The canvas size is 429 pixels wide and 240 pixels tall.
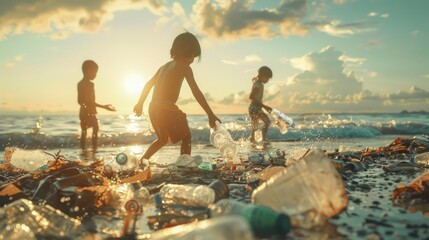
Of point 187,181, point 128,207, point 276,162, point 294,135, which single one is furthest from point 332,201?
point 294,135

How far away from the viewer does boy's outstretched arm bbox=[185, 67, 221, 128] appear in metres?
5.57

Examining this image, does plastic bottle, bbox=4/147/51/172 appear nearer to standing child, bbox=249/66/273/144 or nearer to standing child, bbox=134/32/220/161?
standing child, bbox=134/32/220/161

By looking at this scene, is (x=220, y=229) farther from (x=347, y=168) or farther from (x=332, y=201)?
(x=347, y=168)

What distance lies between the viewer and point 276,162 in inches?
241

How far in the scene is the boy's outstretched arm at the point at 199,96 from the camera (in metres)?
5.57

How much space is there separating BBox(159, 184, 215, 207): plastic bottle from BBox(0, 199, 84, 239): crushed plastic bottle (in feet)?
3.19

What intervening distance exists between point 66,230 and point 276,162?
4188 millimetres

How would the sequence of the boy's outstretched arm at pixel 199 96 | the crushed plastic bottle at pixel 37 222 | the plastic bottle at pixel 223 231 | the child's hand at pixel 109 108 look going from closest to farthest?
the plastic bottle at pixel 223 231 → the crushed plastic bottle at pixel 37 222 → the boy's outstretched arm at pixel 199 96 → the child's hand at pixel 109 108

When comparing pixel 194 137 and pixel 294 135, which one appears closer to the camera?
pixel 194 137

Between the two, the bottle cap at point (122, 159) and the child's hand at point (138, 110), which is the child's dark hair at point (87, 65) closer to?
the child's hand at point (138, 110)

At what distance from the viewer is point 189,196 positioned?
129 inches

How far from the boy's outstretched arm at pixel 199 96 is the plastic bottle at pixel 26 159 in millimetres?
2792

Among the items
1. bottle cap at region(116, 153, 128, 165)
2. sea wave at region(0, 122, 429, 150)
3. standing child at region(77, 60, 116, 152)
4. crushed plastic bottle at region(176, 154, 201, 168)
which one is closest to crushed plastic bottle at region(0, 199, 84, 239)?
bottle cap at region(116, 153, 128, 165)

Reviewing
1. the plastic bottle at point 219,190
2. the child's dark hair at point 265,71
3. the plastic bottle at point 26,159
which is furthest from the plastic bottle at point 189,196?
the child's dark hair at point 265,71
